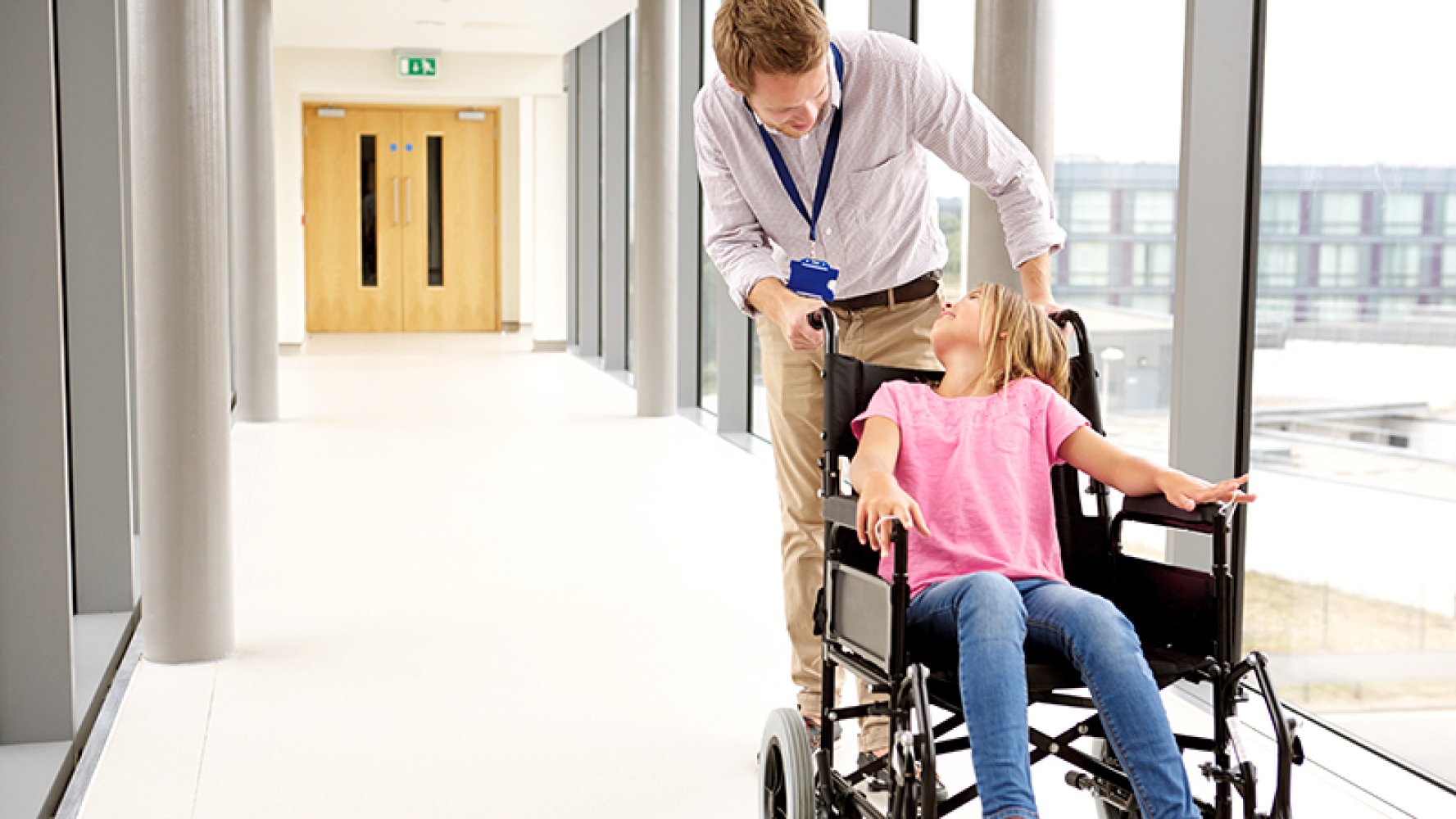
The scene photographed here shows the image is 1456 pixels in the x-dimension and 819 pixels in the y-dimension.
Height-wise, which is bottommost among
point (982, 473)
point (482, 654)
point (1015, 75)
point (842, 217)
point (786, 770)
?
point (482, 654)

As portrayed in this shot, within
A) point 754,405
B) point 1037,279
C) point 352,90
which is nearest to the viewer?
point 1037,279

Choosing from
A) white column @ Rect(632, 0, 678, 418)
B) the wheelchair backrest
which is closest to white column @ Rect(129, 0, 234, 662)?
the wheelchair backrest

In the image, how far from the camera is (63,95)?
354cm

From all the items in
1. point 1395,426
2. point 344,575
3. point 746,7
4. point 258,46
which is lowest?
point 344,575

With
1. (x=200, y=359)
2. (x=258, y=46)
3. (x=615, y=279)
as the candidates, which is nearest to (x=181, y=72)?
(x=200, y=359)

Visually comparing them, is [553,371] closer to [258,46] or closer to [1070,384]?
[258,46]

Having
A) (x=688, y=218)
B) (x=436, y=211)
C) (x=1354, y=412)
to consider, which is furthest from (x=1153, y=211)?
(x=436, y=211)

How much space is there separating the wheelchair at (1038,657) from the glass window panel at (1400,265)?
1039 millimetres

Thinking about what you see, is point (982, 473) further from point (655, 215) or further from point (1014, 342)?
point (655, 215)

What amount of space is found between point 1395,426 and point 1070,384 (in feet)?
3.75

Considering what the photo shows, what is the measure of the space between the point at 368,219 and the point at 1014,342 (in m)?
14.8

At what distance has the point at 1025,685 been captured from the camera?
70.0 inches

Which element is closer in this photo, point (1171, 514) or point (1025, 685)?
point (1025, 685)

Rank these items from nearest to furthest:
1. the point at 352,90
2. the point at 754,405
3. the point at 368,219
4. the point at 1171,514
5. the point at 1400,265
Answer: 1. the point at 1171,514
2. the point at 1400,265
3. the point at 754,405
4. the point at 352,90
5. the point at 368,219
